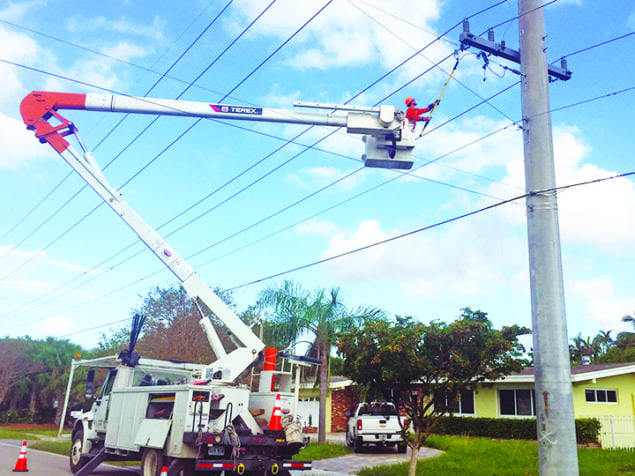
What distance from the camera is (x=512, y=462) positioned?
17.5 metres

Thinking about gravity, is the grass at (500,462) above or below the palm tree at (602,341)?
below

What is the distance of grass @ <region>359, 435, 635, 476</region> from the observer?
15648 mm

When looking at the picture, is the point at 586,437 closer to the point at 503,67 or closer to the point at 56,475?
the point at 503,67

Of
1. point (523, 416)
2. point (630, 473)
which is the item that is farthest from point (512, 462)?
point (523, 416)

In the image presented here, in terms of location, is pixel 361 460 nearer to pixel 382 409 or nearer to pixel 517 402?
pixel 382 409

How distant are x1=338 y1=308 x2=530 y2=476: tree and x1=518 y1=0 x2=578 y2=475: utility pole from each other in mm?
3063

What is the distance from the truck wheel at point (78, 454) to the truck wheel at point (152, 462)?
4.15 m

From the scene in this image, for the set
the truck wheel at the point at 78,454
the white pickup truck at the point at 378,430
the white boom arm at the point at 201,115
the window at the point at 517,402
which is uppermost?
the white boom arm at the point at 201,115

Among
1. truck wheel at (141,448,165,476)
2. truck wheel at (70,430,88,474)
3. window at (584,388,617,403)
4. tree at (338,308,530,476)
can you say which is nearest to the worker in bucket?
tree at (338,308,530,476)

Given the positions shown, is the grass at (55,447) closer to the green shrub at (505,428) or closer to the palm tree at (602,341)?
the green shrub at (505,428)

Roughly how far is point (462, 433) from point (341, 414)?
1056 centimetres

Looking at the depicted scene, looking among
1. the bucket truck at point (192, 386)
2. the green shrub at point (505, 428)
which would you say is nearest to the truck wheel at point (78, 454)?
the bucket truck at point (192, 386)

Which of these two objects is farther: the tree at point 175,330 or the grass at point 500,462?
the tree at point 175,330

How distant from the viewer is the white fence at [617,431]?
21406 millimetres
